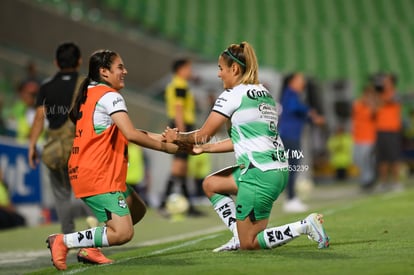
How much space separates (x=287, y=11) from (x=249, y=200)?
29.9m

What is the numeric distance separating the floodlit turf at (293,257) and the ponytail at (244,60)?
4.63ft

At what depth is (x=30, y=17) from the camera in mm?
25859

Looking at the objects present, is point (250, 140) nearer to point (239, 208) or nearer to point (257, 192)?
point (257, 192)

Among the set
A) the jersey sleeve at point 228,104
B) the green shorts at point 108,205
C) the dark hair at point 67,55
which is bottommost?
the green shorts at point 108,205

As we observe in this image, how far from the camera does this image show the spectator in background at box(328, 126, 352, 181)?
26156 mm

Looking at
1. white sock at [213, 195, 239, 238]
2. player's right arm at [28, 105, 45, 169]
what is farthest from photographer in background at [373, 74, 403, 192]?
white sock at [213, 195, 239, 238]

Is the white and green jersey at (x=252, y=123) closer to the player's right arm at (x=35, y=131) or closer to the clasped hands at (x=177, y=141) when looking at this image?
the clasped hands at (x=177, y=141)

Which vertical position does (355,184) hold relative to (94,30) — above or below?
below

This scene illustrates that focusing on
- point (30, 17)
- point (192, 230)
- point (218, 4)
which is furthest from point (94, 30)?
point (192, 230)

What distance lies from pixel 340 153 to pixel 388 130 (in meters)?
6.35

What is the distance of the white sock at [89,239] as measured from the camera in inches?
317

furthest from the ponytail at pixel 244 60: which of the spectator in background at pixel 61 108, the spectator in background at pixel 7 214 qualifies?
the spectator in background at pixel 7 214

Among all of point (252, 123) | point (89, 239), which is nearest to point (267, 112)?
point (252, 123)

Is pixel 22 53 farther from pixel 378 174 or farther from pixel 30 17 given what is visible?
pixel 378 174
